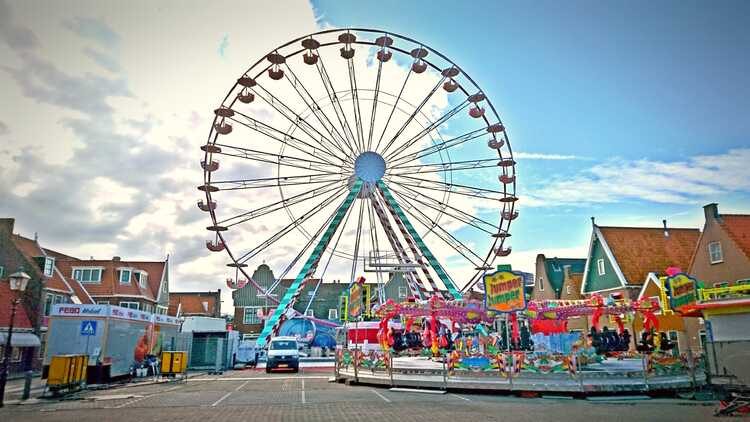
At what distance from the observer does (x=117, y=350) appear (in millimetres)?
24172

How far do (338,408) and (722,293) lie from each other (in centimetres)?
1625

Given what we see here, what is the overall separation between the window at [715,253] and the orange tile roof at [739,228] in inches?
34.7

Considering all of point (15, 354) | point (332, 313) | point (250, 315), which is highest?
point (332, 313)

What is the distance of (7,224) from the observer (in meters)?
35.6

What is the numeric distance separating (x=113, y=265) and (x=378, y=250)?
25513 mm

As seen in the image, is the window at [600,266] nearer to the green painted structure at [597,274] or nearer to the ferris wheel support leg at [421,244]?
the green painted structure at [597,274]

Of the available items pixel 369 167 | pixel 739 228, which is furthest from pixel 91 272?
pixel 739 228

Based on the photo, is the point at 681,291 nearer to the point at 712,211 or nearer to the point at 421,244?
the point at 712,211

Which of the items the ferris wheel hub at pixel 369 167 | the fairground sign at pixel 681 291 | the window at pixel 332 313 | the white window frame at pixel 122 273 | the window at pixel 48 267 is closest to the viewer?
the fairground sign at pixel 681 291

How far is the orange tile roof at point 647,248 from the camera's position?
32719 mm

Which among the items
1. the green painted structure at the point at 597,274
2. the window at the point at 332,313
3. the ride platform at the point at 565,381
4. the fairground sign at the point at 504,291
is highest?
the green painted structure at the point at 597,274

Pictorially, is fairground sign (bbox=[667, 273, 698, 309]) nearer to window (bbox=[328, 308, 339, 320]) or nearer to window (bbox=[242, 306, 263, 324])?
window (bbox=[328, 308, 339, 320])

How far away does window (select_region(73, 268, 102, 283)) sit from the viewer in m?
43.2

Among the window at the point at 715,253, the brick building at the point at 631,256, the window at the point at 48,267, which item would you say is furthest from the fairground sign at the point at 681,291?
the window at the point at 48,267
